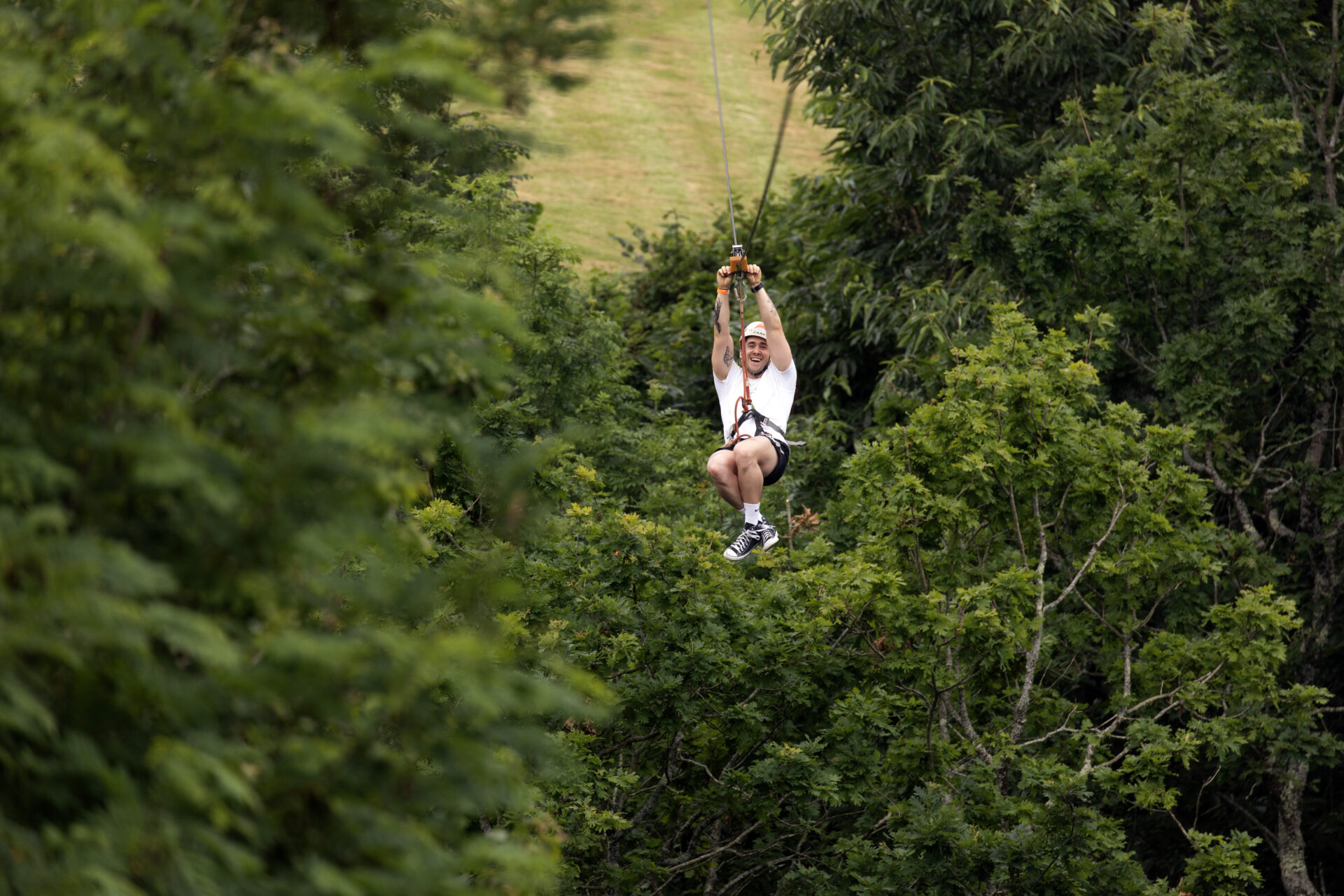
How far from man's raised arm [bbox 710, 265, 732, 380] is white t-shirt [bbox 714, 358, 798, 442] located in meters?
0.08

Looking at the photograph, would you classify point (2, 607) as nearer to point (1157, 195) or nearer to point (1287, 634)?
point (1287, 634)

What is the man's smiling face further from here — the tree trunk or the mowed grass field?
the mowed grass field

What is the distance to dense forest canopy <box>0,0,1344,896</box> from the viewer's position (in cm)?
285

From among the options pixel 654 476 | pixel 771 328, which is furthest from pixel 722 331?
pixel 654 476

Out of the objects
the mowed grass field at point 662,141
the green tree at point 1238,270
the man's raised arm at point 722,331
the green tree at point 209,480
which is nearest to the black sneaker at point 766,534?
the man's raised arm at point 722,331

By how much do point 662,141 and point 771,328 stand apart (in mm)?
25567

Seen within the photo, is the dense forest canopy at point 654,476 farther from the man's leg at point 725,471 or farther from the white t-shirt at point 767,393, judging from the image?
the white t-shirt at point 767,393

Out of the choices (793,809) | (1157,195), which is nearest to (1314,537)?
(1157,195)

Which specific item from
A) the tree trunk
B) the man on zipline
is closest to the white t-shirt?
the man on zipline

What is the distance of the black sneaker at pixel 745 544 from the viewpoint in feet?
29.7

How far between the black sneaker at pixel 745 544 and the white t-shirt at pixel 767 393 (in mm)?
602

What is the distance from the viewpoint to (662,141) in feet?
110

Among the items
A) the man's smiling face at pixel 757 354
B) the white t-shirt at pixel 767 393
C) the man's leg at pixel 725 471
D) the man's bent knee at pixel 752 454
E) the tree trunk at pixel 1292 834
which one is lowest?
the tree trunk at pixel 1292 834

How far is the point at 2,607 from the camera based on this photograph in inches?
104
